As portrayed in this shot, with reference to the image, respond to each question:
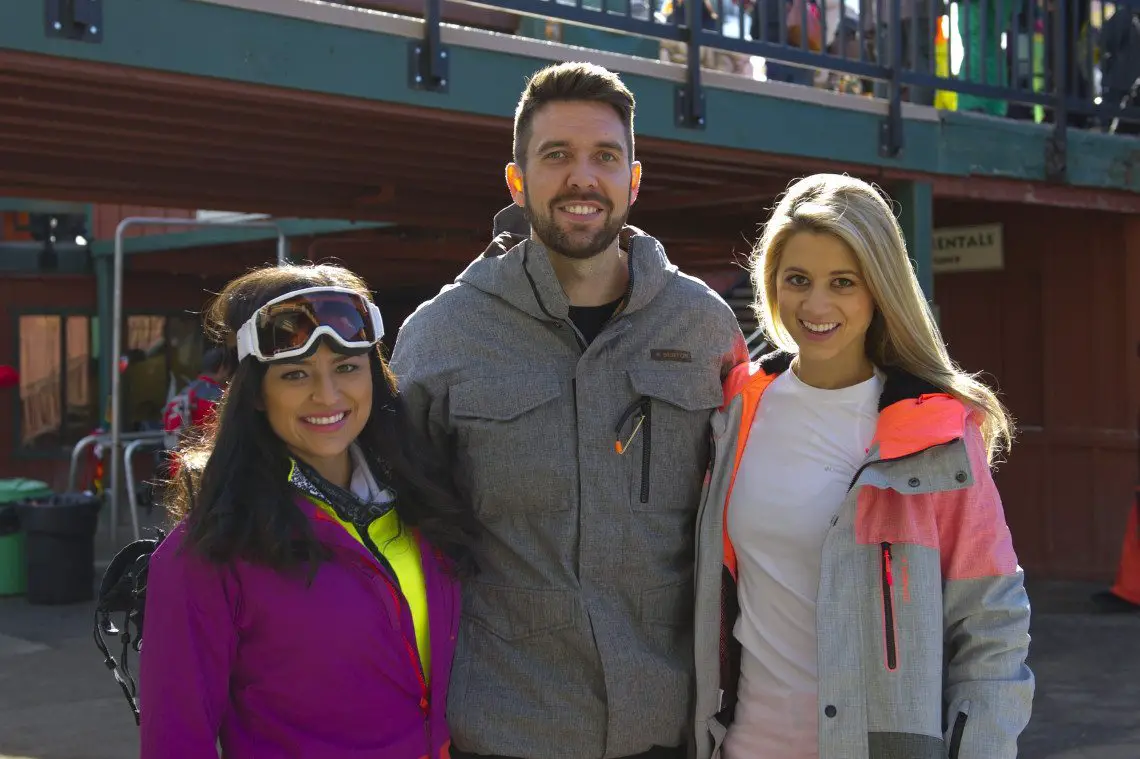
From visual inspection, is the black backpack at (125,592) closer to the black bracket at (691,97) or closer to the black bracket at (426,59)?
the black bracket at (426,59)

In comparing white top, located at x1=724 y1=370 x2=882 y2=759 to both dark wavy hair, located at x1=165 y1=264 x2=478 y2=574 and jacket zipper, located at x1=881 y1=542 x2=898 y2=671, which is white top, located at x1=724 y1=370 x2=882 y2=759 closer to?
jacket zipper, located at x1=881 y1=542 x2=898 y2=671

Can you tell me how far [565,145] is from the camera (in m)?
2.96

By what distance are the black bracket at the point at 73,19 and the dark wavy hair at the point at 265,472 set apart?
2.86 m

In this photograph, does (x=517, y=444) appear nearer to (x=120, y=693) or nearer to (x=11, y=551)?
(x=120, y=693)

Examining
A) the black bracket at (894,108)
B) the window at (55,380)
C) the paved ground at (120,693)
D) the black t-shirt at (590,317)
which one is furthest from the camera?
the window at (55,380)

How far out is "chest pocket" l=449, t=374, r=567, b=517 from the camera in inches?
112

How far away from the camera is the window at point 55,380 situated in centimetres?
1716

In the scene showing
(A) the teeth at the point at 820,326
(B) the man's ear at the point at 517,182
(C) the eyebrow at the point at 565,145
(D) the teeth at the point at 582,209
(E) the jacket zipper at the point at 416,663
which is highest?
(C) the eyebrow at the point at 565,145

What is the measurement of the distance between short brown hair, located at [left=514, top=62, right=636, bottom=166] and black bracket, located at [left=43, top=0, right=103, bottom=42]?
2.81m

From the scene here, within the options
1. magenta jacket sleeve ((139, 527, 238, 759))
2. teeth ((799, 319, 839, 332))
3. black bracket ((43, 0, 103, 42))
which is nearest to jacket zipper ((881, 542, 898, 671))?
teeth ((799, 319, 839, 332))

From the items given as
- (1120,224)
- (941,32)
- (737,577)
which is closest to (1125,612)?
(1120,224)

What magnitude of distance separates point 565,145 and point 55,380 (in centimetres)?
1598

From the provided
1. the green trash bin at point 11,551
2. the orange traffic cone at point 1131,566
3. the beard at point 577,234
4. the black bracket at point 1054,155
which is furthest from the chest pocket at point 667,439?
the green trash bin at point 11,551

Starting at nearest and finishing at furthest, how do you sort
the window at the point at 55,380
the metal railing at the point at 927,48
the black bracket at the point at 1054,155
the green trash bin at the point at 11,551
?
the metal railing at the point at 927,48 < the black bracket at the point at 1054,155 < the green trash bin at the point at 11,551 < the window at the point at 55,380
